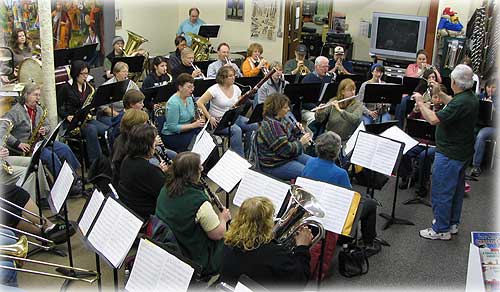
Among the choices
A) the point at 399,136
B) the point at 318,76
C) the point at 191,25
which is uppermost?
the point at 191,25

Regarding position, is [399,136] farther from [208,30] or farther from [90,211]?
[208,30]

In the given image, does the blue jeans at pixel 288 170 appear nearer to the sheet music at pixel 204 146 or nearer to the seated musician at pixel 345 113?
the sheet music at pixel 204 146

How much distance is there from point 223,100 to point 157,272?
3852 mm

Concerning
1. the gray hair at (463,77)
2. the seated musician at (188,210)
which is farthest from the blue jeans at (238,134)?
the seated musician at (188,210)

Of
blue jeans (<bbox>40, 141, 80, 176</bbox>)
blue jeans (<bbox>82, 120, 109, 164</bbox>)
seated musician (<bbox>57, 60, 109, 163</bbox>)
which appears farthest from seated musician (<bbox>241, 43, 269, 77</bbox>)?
blue jeans (<bbox>40, 141, 80, 176</bbox>)

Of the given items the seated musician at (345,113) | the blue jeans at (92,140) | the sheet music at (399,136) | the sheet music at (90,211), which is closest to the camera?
the sheet music at (90,211)

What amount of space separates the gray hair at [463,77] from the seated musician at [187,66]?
3826mm

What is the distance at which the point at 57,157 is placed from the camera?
5641mm

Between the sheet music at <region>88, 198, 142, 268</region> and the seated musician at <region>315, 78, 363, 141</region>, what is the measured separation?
10.9 feet

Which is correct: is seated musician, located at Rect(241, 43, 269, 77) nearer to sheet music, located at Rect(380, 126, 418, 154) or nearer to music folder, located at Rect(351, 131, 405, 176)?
sheet music, located at Rect(380, 126, 418, 154)

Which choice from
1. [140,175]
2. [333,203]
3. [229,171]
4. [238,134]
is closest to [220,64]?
[238,134]

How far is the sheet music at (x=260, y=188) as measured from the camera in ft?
12.5

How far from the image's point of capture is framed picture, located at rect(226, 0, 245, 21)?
11.1 meters

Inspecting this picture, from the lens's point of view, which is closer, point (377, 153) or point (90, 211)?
point (90, 211)
